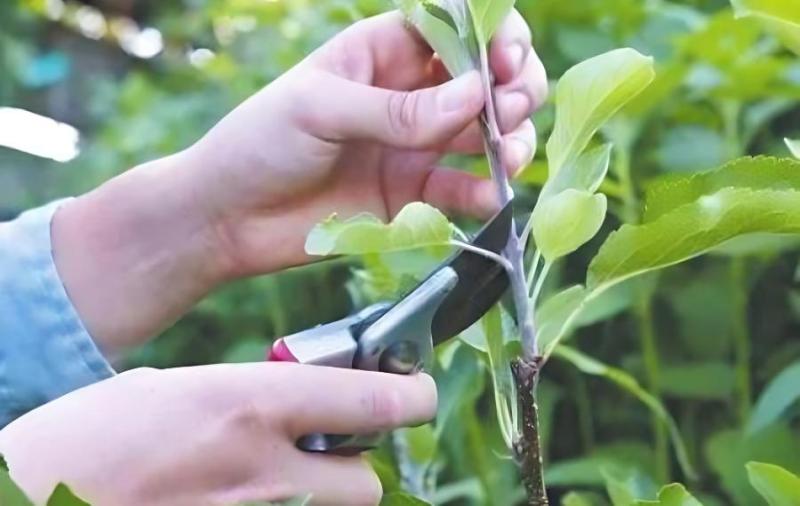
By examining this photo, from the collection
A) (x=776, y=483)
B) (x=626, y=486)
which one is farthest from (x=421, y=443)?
(x=776, y=483)

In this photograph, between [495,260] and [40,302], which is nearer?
[495,260]

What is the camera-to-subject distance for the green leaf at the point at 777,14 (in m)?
0.47

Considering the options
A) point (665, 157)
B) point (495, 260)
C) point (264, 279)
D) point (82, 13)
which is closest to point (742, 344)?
point (665, 157)

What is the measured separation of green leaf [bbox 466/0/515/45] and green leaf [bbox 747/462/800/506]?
194mm

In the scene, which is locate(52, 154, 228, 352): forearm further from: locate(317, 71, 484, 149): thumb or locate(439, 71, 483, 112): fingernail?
locate(439, 71, 483, 112): fingernail

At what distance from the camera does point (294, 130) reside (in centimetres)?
70

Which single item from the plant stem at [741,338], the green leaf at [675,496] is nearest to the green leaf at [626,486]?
the green leaf at [675,496]

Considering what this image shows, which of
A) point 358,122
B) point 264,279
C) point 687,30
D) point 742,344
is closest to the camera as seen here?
point 358,122

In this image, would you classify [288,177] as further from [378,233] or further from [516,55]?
[378,233]

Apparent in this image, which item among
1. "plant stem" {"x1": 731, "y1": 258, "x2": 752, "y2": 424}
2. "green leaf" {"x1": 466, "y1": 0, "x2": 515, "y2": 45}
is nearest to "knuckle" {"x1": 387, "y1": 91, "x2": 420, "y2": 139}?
"green leaf" {"x1": 466, "y1": 0, "x2": 515, "y2": 45}

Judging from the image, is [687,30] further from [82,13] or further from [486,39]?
[82,13]

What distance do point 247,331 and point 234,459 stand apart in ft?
2.36

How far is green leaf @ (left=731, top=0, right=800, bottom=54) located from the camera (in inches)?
18.5

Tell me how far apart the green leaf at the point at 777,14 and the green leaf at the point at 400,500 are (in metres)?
0.22
